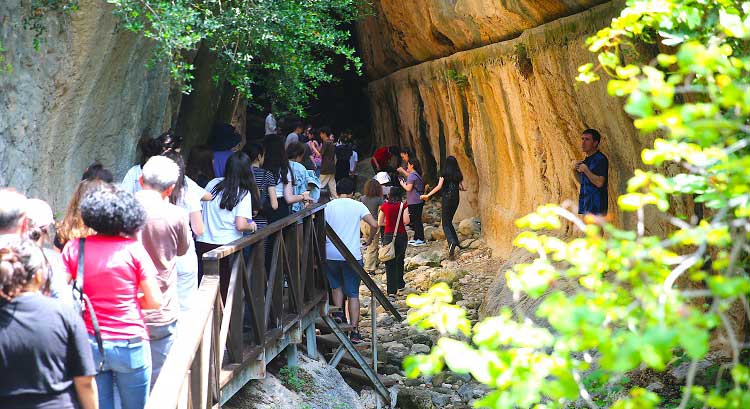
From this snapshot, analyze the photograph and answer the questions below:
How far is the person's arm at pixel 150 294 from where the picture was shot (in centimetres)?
428

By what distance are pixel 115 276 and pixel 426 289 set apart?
9.22 m

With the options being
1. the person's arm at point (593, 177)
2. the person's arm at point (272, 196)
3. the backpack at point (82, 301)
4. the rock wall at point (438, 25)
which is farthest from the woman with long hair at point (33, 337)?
the rock wall at point (438, 25)

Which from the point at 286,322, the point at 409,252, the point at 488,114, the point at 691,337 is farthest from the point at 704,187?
the point at 409,252

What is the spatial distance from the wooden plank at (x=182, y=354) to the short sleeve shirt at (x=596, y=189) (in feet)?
13.9

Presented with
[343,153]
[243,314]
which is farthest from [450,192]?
[243,314]

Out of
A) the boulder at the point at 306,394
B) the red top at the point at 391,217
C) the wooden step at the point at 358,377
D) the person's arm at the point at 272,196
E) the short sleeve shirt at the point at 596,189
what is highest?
the person's arm at the point at 272,196

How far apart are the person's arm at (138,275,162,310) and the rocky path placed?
5181 mm

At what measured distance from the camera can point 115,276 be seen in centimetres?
420

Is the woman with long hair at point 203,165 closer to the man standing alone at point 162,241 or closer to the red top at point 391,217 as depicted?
the man standing alone at point 162,241

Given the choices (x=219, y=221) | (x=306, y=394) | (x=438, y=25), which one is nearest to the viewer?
(x=219, y=221)

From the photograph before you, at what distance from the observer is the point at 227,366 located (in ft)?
20.8

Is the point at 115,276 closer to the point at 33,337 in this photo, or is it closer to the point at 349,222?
the point at 33,337

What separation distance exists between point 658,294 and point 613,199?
698cm

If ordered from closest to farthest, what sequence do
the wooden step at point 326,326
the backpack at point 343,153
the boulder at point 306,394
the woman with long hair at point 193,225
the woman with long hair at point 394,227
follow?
the woman with long hair at point 193,225
the boulder at point 306,394
the wooden step at point 326,326
the woman with long hair at point 394,227
the backpack at point 343,153
